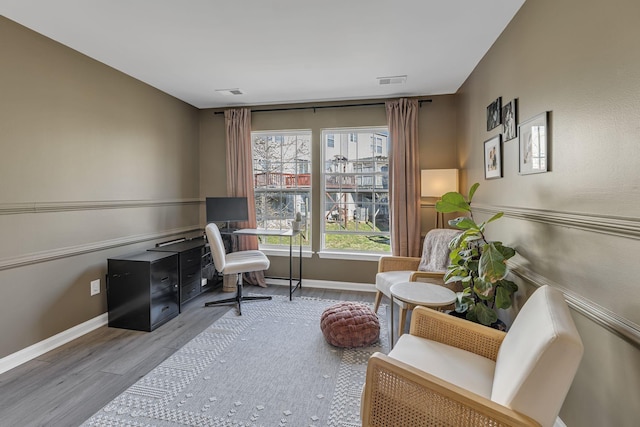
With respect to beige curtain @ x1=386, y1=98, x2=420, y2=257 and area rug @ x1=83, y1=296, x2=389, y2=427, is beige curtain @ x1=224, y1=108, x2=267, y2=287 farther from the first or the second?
beige curtain @ x1=386, y1=98, x2=420, y2=257

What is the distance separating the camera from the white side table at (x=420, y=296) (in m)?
2.09

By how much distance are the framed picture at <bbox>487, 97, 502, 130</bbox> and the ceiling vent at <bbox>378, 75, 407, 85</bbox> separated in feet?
3.21

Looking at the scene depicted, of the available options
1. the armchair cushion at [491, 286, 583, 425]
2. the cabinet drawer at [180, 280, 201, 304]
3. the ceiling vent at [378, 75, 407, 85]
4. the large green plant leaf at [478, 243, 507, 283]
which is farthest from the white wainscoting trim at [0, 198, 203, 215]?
the large green plant leaf at [478, 243, 507, 283]

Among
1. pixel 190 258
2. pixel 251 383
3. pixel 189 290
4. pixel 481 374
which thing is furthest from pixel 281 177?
pixel 481 374

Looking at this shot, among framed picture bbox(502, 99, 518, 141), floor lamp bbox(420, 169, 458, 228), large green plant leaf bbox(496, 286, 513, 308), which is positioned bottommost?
large green plant leaf bbox(496, 286, 513, 308)

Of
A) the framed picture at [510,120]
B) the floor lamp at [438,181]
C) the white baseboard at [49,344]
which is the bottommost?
the white baseboard at [49,344]

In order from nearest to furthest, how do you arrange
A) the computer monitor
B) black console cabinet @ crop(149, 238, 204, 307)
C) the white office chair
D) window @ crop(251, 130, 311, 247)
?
the white office chair → black console cabinet @ crop(149, 238, 204, 307) → the computer monitor → window @ crop(251, 130, 311, 247)

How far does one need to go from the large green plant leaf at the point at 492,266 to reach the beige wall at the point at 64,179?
3266 mm

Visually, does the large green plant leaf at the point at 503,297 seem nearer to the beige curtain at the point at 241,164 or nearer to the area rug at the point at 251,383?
the area rug at the point at 251,383

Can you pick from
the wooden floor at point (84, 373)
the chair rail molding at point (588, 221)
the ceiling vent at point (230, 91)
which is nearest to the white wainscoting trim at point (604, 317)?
the chair rail molding at point (588, 221)

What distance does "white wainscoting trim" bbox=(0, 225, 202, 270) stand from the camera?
2125mm

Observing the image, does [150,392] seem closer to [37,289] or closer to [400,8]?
[37,289]

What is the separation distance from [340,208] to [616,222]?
3.01 m

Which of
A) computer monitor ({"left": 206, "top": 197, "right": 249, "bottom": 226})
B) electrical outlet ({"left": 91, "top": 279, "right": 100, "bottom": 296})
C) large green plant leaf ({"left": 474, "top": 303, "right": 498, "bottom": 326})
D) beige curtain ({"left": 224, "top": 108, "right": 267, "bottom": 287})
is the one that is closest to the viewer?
large green plant leaf ({"left": 474, "top": 303, "right": 498, "bottom": 326})
